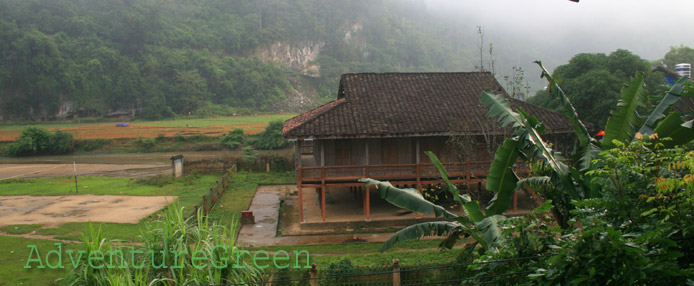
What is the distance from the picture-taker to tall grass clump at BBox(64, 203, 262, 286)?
7332mm

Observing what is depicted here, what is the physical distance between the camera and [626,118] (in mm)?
8070

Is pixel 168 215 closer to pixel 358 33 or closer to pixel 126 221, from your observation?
pixel 126 221

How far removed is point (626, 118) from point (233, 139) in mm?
47079

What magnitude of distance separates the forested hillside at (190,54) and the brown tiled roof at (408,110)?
6650 centimetres

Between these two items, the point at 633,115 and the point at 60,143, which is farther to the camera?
the point at 60,143

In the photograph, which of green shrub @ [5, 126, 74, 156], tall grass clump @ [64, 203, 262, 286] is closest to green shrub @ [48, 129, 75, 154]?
green shrub @ [5, 126, 74, 156]

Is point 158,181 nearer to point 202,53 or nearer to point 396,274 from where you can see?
point 396,274

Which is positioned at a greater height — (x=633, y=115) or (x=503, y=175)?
(x=633, y=115)

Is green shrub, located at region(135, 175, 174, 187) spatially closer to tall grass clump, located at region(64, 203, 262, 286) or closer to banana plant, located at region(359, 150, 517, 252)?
tall grass clump, located at region(64, 203, 262, 286)

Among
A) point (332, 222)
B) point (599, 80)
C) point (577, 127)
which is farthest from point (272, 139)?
point (577, 127)

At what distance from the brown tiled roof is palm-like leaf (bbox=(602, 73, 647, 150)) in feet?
20.6

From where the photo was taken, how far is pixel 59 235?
15.5 m

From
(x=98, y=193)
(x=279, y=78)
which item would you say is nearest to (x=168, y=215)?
(x=98, y=193)

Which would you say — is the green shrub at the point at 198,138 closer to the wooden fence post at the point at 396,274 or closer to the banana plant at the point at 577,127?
the wooden fence post at the point at 396,274
